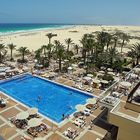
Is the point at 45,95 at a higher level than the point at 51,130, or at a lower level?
lower

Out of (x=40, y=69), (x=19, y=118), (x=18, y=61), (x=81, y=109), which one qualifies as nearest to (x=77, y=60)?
(x=40, y=69)

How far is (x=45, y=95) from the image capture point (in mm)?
36688

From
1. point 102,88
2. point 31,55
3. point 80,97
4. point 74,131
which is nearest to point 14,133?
point 74,131

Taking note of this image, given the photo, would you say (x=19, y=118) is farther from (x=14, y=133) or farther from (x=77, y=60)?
(x=77, y=60)

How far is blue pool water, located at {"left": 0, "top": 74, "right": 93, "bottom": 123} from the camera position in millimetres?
31734

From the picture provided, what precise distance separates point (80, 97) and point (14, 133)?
15.2 meters

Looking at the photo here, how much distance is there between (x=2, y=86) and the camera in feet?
128

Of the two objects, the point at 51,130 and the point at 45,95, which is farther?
the point at 45,95

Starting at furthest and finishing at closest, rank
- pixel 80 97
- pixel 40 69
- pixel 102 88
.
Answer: pixel 40 69
pixel 102 88
pixel 80 97

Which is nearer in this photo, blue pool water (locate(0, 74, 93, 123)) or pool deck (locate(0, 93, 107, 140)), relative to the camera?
pool deck (locate(0, 93, 107, 140))

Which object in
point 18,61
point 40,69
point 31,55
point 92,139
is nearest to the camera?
point 92,139

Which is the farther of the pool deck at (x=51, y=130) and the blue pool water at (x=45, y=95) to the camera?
the blue pool water at (x=45, y=95)

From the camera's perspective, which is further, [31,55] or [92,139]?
[31,55]

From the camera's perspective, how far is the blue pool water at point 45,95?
3173 cm
